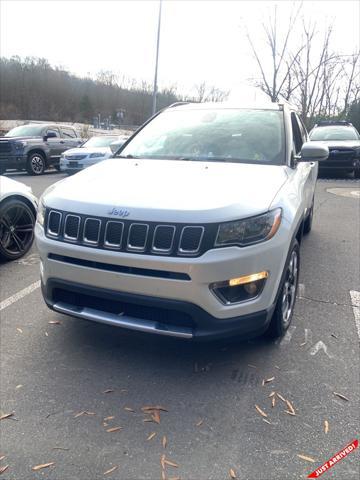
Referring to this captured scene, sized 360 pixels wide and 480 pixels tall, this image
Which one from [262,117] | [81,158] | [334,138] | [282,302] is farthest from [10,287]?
[334,138]

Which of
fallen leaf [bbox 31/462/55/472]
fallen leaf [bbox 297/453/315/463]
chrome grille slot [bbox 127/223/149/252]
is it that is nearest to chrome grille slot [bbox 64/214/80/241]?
chrome grille slot [bbox 127/223/149/252]

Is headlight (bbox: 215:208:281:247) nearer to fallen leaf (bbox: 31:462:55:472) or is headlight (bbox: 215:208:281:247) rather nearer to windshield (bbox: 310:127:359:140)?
fallen leaf (bbox: 31:462:55:472)

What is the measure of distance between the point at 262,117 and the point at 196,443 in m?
3.03

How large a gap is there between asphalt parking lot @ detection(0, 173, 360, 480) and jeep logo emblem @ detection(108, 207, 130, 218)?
1100mm

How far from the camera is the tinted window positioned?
13.7m

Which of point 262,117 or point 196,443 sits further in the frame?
point 262,117

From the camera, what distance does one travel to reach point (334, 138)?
44.9 feet

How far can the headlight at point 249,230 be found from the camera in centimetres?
241

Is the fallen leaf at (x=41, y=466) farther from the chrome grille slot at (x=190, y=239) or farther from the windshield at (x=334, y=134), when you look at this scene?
the windshield at (x=334, y=134)

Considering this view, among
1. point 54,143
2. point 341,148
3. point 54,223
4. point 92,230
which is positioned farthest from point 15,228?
point 54,143

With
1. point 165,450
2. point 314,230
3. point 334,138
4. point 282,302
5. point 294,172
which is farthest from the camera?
point 334,138

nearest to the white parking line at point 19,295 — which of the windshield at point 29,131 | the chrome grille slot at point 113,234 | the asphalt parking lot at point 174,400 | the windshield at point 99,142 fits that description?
the asphalt parking lot at point 174,400

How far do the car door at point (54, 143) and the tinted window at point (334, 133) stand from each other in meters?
9.49

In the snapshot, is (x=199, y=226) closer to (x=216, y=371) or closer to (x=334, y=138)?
(x=216, y=371)
